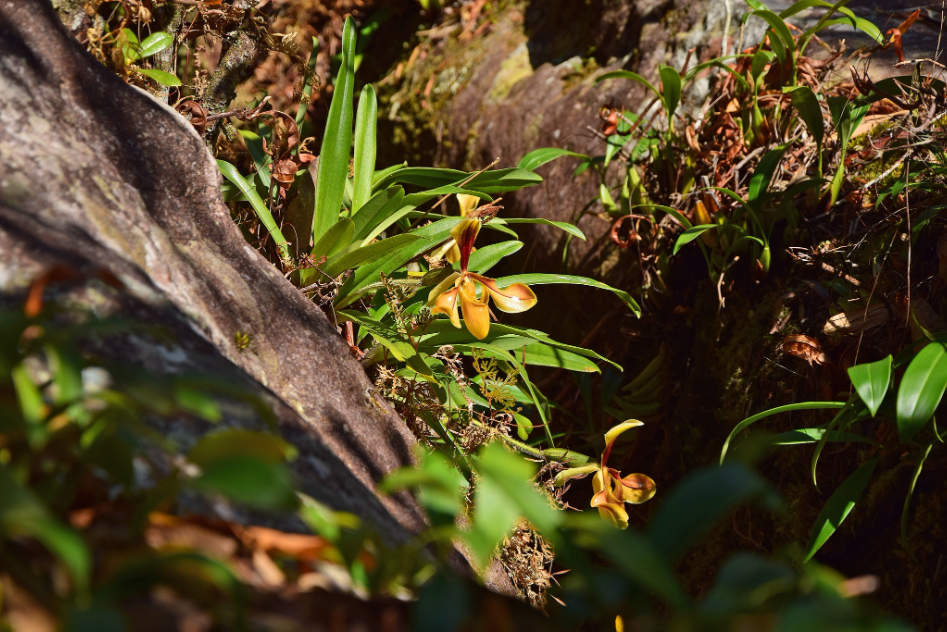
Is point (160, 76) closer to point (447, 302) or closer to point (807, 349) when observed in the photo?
point (447, 302)

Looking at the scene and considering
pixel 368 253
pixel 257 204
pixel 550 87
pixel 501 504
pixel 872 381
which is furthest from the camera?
pixel 550 87

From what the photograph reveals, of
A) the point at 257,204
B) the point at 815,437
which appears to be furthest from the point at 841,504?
the point at 257,204

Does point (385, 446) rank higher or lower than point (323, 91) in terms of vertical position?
lower

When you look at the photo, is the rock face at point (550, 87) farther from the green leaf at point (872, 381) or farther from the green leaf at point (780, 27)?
the green leaf at point (872, 381)

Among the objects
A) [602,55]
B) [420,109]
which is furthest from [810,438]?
[420,109]

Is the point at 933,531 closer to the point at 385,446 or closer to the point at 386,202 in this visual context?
the point at 385,446

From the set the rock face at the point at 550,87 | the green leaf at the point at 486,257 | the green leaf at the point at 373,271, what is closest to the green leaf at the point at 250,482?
the green leaf at the point at 373,271
